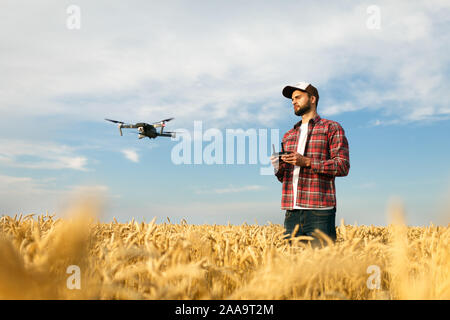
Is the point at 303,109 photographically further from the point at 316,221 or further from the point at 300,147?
the point at 316,221

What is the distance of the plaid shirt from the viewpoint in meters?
4.64

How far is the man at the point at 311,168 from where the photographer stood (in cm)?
466

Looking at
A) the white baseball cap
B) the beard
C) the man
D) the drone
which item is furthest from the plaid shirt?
the drone

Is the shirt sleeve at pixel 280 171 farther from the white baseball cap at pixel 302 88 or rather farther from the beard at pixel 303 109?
the white baseball cap at pixel 302 88

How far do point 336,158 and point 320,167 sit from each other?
0.91ft

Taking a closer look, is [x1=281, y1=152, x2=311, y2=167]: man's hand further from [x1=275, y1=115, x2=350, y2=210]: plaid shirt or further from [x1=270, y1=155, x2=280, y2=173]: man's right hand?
[x1=270, y1=155, x2=280, y2=173]: man's right hand

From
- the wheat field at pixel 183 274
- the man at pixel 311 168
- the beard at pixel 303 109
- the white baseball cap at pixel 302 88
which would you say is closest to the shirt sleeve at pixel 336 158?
the man at pixel 311 168

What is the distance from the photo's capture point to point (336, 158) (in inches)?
185

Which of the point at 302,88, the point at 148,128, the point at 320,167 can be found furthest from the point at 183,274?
the point at 148,128

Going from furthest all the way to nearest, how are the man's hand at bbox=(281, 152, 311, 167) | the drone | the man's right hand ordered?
the drone → the man's right hand → the man's hand at bbox=(281, 152, 311, 167)

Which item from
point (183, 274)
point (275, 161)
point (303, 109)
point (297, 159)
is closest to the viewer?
point (183, 274)

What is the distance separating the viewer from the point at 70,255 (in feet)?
7.11
